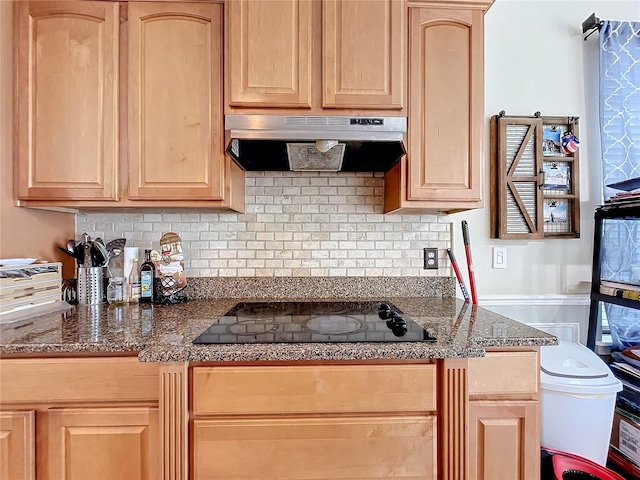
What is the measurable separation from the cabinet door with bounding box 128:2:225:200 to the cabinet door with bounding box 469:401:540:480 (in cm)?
123

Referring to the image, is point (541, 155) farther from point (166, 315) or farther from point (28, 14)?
point (28, 14)

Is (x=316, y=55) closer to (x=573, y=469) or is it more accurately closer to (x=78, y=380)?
(x=78, y=380)

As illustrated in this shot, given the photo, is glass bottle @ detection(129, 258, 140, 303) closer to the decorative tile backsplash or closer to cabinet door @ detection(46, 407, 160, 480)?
the decorative tile backsplash

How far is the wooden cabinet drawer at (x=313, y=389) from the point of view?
1.02 meters

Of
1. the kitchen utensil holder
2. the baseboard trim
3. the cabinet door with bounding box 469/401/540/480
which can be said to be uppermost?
the kitchen utensil holder

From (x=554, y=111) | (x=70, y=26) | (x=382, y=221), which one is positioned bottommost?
(x=382, y=221)

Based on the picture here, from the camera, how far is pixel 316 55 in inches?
54.1

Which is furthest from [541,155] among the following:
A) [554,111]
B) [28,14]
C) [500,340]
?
[28,14]

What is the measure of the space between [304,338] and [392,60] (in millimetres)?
1100

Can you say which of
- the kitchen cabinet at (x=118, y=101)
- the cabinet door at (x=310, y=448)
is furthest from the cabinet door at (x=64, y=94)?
the cabinet door at (x=310, y=448)

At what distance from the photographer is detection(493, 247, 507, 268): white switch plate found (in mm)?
1787

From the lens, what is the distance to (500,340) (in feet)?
3.56

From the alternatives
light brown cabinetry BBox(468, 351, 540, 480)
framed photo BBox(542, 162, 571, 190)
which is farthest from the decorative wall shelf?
light brown cabinetry BBox(468, 351, 540, 480)

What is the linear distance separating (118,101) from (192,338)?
0.99 metres
